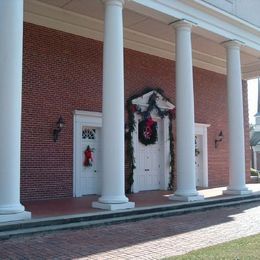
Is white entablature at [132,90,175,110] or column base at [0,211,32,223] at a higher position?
white entablature at [132,90,175,110]

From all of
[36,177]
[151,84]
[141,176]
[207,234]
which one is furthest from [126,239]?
[151,84]

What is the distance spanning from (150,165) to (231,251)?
10489 millimetres

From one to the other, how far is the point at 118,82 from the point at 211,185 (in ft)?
35.0

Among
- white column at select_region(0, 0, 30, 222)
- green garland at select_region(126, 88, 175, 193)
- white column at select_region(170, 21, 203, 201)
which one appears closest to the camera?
white column at select_region(0, 0, 30, 222)

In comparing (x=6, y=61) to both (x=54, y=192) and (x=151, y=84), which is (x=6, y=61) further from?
(x=151, y=84)

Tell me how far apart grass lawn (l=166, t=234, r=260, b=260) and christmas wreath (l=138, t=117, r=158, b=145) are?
928 cm

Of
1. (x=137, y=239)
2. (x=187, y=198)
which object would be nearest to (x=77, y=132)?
(x=187, y=198)

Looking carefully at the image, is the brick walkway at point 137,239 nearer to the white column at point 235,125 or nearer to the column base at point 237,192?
the column base at point 237,192

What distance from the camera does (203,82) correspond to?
797 inches

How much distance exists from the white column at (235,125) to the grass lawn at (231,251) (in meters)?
7.60

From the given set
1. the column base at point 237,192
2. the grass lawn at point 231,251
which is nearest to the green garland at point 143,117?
the column base at point 237,192

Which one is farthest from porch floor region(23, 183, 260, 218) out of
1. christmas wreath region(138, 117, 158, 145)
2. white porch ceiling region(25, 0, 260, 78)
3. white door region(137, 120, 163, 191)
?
white porch ceiling region(25, 0, 260, 78)

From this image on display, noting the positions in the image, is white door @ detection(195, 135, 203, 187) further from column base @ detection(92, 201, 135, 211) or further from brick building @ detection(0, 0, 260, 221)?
column base @ detection(92, 201, 135, 211)

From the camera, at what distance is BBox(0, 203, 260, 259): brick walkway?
712 cm
